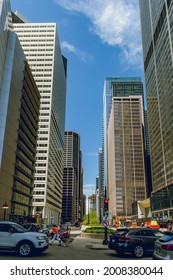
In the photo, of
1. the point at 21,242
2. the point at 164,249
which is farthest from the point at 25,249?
the point at 164,249

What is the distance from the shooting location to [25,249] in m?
12.7

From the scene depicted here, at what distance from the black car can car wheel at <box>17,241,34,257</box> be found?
15.6 ft

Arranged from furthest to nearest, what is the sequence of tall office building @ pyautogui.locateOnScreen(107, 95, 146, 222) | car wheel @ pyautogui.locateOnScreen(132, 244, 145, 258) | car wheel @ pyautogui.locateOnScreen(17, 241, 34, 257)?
1. tall office building @ pyautogui.locateOnScreen(107, 95, 146, 222)
2. car wheel @ pyautogui.locateOnScreen(132, 244, 145, 258)
3. car wheel @ pyautogui.locateOnScreen(17, 241, 34, 257)

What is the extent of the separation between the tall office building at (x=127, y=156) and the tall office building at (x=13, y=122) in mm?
102741

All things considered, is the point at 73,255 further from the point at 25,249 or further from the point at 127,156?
the point at 127,156

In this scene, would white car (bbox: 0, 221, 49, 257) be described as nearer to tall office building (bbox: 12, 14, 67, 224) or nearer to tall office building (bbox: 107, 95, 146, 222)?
tall office building (bbox: 12, 14, 67, 224)

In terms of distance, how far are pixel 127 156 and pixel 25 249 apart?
161 meters

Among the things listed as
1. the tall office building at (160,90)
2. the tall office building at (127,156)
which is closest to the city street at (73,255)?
the tall office building at (160,90)

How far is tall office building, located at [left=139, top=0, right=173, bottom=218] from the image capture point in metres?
102

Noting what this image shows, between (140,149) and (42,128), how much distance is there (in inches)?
3514

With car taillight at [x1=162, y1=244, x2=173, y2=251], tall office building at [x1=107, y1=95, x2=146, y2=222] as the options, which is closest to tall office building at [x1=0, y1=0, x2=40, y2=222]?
car taillight at [x1=162, y1=244, x2=173, y2=251]

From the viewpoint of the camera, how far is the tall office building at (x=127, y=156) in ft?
545

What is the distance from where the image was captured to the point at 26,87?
221ft

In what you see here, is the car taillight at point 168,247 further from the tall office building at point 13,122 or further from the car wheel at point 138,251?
the tall office building at point 13,122
